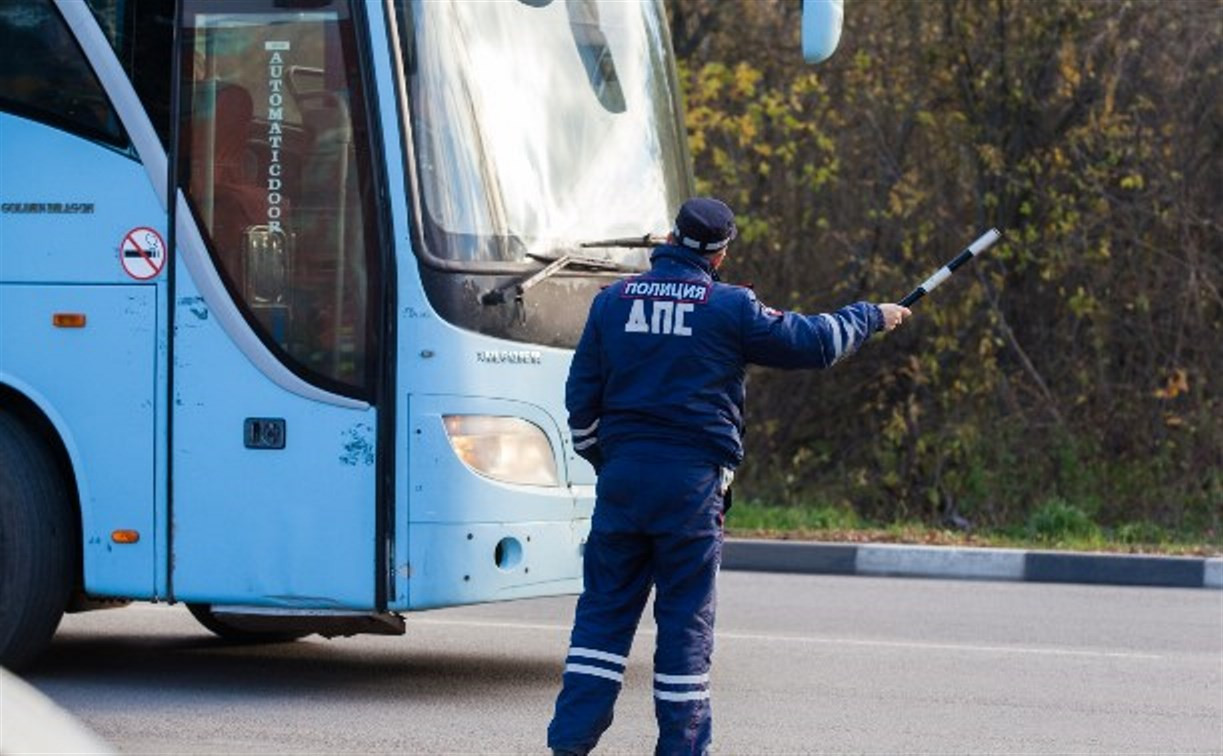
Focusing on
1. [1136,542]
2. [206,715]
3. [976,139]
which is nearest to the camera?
[206,715]

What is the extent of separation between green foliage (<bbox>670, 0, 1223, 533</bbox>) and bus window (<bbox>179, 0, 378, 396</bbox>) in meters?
8.71

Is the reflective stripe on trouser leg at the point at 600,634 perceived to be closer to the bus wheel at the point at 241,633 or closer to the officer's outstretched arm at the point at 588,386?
the officer's outstretched arm at the point at 588,386

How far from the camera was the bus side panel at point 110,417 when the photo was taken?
8.53 m

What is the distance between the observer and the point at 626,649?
7004 millimetres

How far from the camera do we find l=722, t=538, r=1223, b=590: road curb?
43.6 feet

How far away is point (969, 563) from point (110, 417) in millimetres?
6362

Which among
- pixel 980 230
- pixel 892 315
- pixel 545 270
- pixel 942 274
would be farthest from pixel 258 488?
pixel 980 230

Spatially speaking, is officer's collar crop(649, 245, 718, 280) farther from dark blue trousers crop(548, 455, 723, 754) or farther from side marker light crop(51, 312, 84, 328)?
side marker light crop(51, 312, 84, 328)

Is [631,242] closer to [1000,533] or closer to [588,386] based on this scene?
[588,386]

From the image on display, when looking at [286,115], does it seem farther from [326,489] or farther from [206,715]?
[206,715]

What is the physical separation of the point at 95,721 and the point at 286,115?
216 centimetres

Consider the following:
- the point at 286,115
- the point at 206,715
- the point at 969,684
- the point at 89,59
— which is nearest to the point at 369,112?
the point at 286,115

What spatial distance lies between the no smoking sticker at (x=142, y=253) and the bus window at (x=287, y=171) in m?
0.18

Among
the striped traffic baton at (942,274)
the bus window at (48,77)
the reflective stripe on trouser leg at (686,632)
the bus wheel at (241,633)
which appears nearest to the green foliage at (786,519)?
the bus wheel at (241,633)
